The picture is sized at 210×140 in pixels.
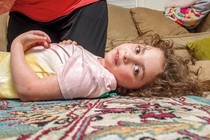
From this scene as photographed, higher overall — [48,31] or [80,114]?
[48,31]

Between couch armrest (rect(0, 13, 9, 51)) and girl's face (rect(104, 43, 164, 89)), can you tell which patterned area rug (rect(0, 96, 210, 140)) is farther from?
couch armrest (rect(0, 13, 9, 51))

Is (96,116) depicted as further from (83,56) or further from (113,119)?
(83,56)

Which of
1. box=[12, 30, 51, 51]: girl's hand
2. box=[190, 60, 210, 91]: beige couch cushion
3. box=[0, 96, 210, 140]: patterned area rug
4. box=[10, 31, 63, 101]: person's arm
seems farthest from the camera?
box=[190, 60, 210, 91]: beige couch cushion

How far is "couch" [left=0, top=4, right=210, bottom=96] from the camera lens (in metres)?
2.39

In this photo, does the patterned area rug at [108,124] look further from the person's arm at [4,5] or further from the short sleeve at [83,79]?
the person's arm at [4,5]

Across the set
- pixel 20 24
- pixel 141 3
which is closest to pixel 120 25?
pixel 141 3

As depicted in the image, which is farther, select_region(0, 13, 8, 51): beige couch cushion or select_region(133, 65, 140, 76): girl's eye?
select_region(0, 13, 8, 51): beige couch cushion

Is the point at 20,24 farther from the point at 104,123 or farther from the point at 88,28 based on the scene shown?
the point at 104,123

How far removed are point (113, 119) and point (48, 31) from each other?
0.89 meters

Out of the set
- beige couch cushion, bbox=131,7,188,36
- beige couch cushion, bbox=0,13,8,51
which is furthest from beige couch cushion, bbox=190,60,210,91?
beige couch cushion, bbox=0,13,8,51

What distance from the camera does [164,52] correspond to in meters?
1.24

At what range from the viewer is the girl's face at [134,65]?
1113 millimetres

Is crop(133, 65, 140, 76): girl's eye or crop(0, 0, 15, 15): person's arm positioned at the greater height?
crop(0, 0, 15, 15): person's arm

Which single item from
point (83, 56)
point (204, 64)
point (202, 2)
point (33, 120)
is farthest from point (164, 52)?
point (202, 2)
